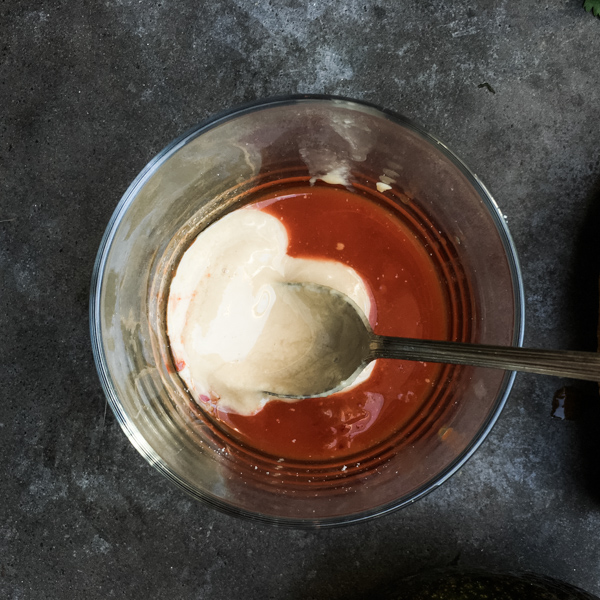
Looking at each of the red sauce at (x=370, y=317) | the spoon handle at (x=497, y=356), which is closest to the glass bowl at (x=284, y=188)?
the red sauce at (x=370, y=317)

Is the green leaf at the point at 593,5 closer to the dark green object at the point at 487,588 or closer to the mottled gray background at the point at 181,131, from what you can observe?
the mottled gray background at the point at 181,131

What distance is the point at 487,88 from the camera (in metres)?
1.43

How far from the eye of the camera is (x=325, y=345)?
1188 mm

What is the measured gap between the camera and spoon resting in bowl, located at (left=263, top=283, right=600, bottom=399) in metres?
1.07

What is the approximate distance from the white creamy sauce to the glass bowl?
0.13 ft

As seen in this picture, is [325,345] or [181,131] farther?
[181,131]

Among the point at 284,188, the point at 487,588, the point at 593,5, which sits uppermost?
the point at 593,5

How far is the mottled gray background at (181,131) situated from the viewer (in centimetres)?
143

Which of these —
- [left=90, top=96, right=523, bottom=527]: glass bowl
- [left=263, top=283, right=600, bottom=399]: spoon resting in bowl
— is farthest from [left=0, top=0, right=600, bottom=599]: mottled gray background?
[left=263, top=283, right=600, bottom=399]: spoon resting in bowl

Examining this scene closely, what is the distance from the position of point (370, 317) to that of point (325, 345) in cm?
13

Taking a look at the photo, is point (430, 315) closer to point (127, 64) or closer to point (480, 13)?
point (480, 13)

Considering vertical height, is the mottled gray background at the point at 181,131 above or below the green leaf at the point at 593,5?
below

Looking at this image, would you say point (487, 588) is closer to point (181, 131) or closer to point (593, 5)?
point (181, 131)

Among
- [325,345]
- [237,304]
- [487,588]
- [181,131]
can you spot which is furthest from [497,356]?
[181,131]
